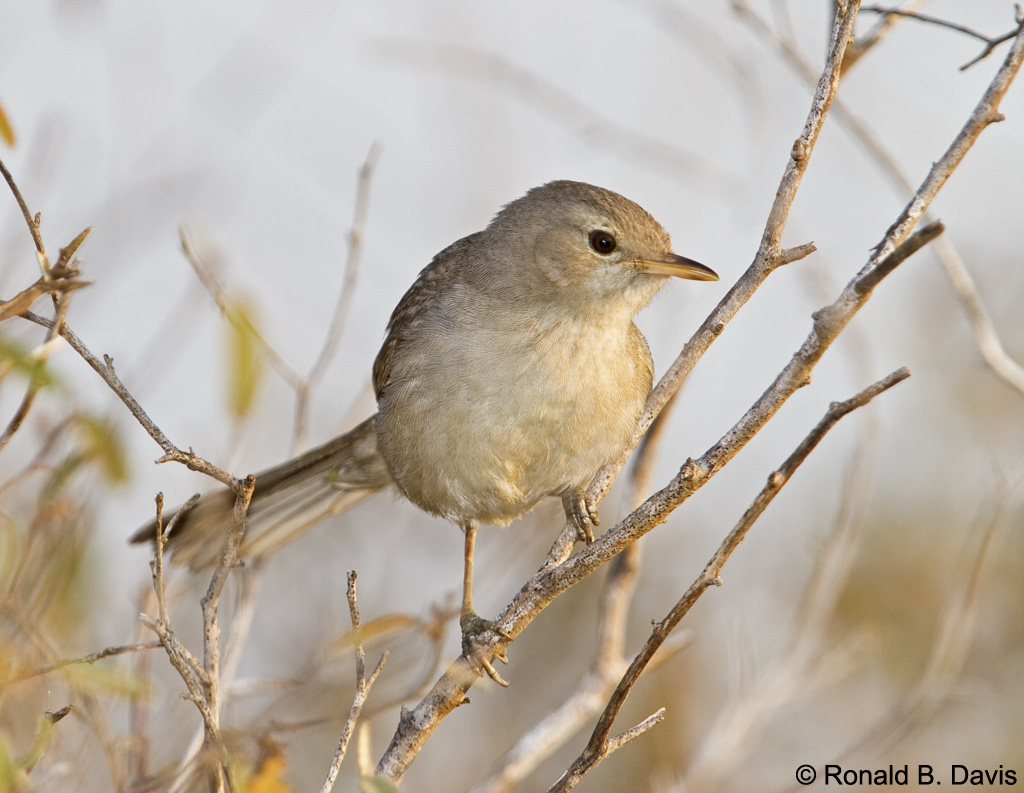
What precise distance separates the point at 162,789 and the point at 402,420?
79.0 inches

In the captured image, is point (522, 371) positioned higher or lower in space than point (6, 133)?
lower

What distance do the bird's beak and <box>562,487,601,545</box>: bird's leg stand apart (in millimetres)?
1025

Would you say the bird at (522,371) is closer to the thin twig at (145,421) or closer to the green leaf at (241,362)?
the green leaf at (241,362)

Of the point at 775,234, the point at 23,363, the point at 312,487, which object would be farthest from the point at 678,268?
the point at 23,363

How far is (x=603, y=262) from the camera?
15.2ft

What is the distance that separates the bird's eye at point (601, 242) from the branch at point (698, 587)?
2.28m

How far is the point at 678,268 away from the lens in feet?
14.8

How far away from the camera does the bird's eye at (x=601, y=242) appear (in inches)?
185

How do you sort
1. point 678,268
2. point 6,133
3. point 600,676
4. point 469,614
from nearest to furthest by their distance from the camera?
point 6,133 < point 600,676 < point 678,268 < point 469,614

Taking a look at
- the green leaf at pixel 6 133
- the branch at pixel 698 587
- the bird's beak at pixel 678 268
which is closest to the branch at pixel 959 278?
the bird's beak at pixel 678 268

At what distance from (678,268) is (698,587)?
Result: 229 centimetres

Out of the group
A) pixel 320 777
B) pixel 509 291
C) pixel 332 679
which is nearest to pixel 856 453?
pixel 509 291

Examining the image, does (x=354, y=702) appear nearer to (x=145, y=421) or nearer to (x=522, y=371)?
(x=145, y=421)

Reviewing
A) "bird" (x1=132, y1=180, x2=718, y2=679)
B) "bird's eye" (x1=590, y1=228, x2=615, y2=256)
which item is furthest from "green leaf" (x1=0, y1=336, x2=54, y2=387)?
"bird's eye" (x1=590, y1=228, x2=615, y2=256)
